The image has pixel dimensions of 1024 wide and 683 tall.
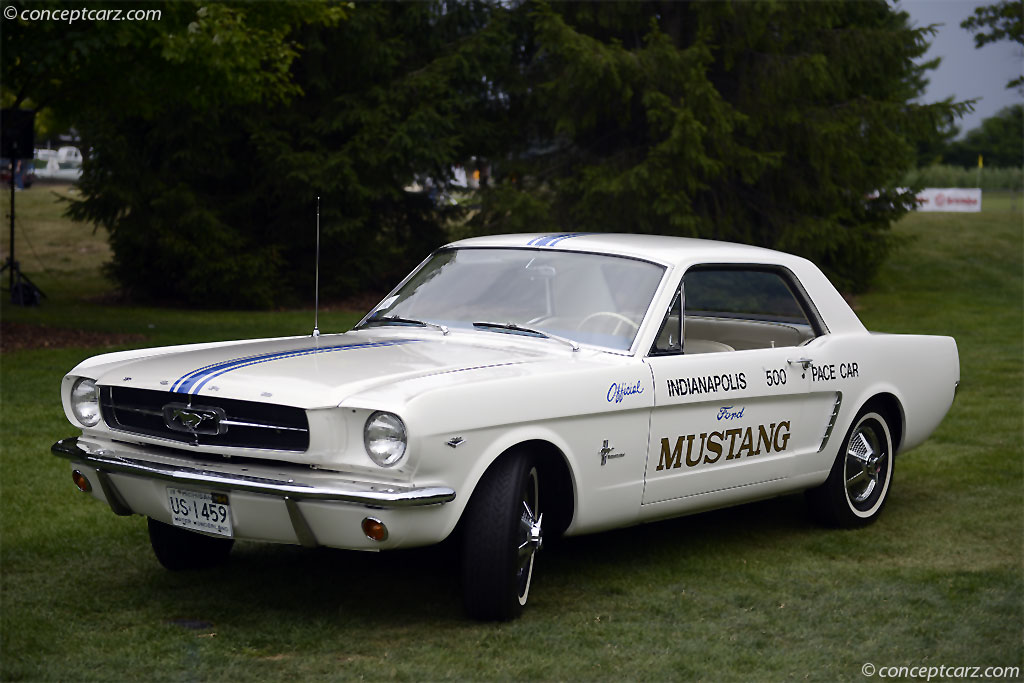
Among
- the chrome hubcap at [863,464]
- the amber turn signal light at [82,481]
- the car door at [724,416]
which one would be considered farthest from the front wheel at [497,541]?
the chrome hubcap at [863,464]

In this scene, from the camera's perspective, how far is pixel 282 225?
20.9 metres

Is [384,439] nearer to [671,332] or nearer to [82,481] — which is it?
[82,481]

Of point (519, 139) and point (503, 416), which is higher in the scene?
point (519, 139)

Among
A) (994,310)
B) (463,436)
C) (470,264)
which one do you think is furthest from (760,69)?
(463,436)

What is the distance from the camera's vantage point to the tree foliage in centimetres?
1930

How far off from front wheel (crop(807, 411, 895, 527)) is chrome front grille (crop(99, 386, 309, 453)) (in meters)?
3.16

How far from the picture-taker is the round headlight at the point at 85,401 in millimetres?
5062

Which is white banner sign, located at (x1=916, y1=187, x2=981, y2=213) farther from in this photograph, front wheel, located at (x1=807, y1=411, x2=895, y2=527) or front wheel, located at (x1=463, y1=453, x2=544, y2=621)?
front wheel, located at (x1=463, y1=453, x2=544, y2=621)

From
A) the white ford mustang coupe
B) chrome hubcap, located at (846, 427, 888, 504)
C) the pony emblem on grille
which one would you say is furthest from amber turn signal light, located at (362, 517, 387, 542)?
chrome hubcap, located at (846, 427, 888, 504)

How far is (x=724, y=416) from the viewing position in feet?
18.5

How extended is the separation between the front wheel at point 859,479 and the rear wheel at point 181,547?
3077 mm

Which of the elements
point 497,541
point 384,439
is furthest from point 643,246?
point 384,439

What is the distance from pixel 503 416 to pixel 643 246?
1682mm

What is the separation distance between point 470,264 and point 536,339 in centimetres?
79
